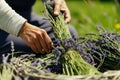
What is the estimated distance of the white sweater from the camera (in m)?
1.75

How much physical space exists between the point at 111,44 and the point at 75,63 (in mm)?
215

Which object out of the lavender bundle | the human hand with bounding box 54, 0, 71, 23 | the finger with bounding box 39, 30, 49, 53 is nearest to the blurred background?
the human hand with bounding box 54, 0, 71, 23

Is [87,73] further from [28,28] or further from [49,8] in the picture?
[49,8]

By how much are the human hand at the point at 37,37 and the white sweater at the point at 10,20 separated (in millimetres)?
20

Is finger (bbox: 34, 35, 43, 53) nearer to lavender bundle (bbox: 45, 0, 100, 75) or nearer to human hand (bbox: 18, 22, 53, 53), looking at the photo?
human hand (bbox: 18, 22, 53, 53)

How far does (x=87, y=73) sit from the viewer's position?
1563 millimetres

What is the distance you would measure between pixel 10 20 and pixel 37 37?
132mm

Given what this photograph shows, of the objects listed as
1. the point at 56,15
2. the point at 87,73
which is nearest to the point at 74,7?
the point at 56,15

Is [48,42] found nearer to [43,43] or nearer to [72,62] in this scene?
[43,43]

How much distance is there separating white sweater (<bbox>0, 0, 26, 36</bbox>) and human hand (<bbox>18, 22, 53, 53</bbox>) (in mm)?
20

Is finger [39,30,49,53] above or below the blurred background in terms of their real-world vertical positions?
below

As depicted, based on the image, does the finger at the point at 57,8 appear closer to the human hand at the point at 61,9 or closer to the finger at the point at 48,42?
the human hand at the point at 61,9

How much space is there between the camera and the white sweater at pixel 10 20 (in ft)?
5.76

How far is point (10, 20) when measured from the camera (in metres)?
1.77
